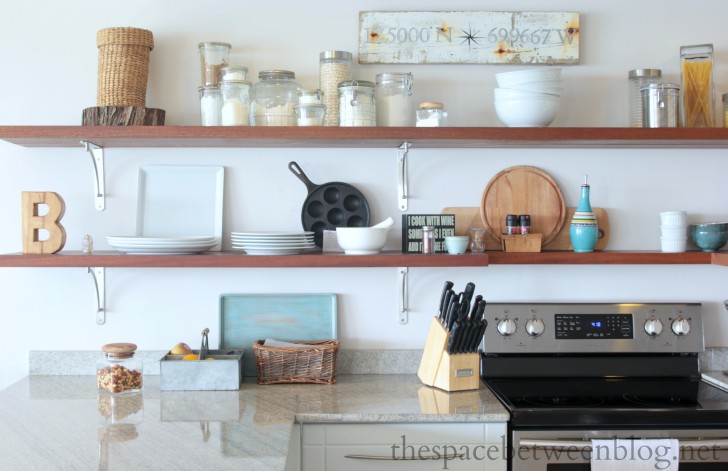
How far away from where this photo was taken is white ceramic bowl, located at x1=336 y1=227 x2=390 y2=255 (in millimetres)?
2453

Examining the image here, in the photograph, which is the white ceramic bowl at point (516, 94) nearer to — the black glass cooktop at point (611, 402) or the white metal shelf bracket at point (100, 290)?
the black glass cooktop at point (611, 402)

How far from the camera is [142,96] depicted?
101 inches

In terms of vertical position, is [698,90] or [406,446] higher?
[698,90]

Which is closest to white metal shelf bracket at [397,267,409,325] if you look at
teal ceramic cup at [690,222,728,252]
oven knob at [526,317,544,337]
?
oven knob at [526,317,544,337]

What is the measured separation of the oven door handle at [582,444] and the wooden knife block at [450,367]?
0.31 m

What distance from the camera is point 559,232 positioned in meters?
2.71

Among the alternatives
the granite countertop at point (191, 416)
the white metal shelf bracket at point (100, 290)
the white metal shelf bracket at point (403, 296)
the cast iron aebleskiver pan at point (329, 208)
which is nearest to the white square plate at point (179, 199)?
the white metal shelf bracket at point (100, 290)

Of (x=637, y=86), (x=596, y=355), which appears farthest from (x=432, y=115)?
(x=596, y=355)

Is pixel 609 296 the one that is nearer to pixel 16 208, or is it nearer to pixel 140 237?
pixel 140 237

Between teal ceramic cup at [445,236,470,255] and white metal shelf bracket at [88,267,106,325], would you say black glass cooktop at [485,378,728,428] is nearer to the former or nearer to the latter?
teal ceramic cup at [445,236,470,255]

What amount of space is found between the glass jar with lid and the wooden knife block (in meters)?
0.86

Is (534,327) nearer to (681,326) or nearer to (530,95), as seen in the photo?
(681,326)

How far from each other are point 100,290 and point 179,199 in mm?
426

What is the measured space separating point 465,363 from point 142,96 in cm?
140
